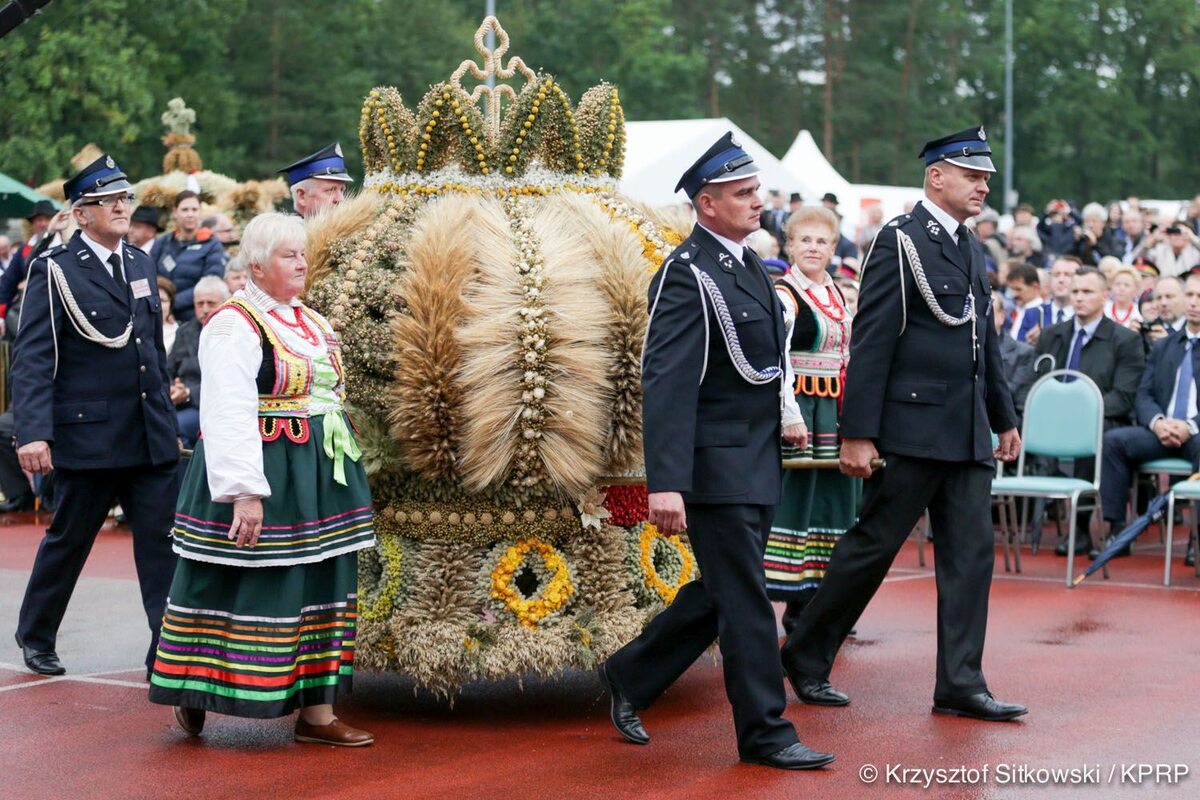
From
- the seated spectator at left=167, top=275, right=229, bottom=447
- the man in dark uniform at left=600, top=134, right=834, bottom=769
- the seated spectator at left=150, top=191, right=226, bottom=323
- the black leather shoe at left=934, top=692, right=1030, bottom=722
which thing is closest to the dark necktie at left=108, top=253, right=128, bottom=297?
the man in dark uniform at left=600, top=134, right=834, bottom=769

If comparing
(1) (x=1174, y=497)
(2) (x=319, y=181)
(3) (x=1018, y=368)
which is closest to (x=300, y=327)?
(2) (x=319, y=181)

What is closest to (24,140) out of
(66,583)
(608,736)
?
(66,583)

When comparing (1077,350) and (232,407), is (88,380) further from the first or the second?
(1077,350)

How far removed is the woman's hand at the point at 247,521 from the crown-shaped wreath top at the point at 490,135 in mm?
1735

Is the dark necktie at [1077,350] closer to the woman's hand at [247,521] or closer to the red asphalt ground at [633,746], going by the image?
the red asphalt ground at [633,746]

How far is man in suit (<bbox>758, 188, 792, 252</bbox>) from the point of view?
21.1 m

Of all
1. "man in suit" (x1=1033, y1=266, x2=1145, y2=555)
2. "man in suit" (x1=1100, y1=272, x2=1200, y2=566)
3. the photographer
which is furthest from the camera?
the photographer

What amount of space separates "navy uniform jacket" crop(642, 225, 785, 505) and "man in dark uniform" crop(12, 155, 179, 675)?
258 cm

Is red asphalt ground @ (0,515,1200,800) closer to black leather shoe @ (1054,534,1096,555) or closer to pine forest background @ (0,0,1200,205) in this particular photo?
black leather shoe @ (1054,534,1096,555)

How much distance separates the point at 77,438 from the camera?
7336 mm

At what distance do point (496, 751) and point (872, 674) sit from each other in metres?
2.08

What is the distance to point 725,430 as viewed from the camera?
5949 mm

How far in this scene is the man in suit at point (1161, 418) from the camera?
11.3 m

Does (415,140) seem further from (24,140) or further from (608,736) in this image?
(24,140)
